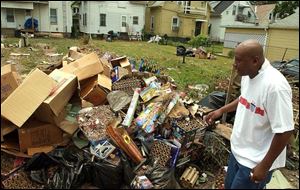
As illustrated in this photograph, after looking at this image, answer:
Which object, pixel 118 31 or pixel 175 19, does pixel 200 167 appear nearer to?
pixel 118 31

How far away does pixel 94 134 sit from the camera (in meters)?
3.61

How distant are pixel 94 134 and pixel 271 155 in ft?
7.53

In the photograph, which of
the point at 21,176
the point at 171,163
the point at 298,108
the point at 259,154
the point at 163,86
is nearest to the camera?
→ the point at 259,154

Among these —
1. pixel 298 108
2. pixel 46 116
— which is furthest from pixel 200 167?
pixel 298 108

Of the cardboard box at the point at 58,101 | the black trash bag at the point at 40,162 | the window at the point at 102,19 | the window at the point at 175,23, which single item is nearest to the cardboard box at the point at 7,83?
the cardboard box at the point at 58,101

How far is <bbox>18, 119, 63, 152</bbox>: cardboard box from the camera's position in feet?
11.5

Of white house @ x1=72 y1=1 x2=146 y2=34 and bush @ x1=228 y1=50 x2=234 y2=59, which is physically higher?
white house @ x1=72 y1=1 x2=146 y2=34

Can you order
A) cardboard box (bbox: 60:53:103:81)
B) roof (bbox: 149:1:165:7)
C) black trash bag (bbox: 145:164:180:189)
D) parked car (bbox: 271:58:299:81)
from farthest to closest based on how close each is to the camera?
roof (bbox: 149:1:165:7), parked car (bbox: 271:58:299:81), cardboard box (bbox: 60:53:103:81), black trash bag (bbox: 145:164:180:189)

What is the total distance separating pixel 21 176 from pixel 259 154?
102 inches

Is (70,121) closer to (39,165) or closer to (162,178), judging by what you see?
(39,165)

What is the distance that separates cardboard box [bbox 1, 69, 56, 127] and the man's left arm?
8.29ft

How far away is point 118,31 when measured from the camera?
89.2 feet

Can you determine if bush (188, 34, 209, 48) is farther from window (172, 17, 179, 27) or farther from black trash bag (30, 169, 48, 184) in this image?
black trash bag (30, 169, 48, 184)

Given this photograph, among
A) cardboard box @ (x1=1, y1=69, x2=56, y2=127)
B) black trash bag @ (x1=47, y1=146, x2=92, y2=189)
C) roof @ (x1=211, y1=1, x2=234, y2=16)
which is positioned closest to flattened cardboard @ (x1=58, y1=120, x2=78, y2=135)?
black trash bag @ (x1=47, y1=146, x2=92, y2=189)
